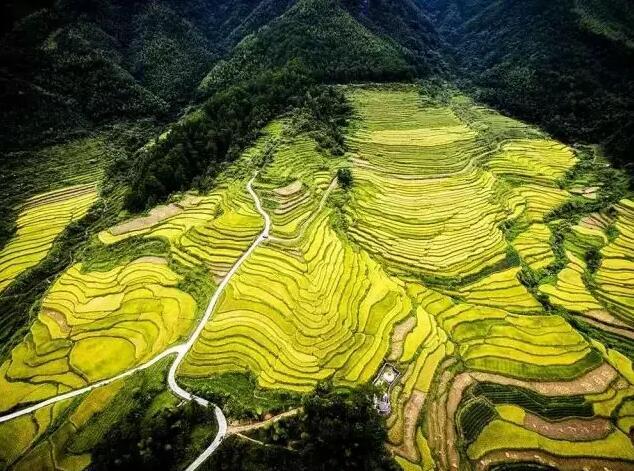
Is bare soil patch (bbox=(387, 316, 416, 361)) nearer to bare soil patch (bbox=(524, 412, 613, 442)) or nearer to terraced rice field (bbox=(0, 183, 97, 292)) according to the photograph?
bare soil patch (bbox=(524, 412, 613, 442))

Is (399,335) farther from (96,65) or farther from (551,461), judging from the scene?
(96,65)

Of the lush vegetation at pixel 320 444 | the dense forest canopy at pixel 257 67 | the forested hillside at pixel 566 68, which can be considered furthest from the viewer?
the forested hillside at pixel 566 68

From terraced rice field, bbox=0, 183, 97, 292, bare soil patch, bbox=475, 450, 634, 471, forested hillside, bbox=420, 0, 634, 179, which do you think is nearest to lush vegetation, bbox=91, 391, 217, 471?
bare soil patch, bbox=475, 450, 634, 471

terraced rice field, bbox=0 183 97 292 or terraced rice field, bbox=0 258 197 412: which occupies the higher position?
terraced rice field, bbox=0 258 197 412

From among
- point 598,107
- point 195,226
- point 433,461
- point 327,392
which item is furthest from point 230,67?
point 433,461

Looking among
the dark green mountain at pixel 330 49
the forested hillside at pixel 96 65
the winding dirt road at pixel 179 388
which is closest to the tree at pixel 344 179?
the winding dirt road at pixel 179 388

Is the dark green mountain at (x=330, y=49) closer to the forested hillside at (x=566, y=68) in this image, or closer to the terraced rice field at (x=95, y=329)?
the forested hillside at (x=566, y=68)

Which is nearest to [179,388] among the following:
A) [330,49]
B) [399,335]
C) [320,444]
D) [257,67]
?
[320,444]
